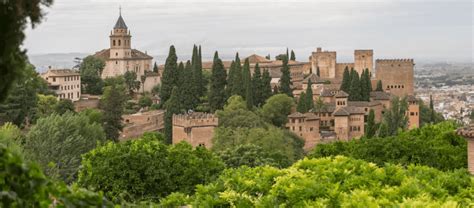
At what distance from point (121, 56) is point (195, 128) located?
115 ft

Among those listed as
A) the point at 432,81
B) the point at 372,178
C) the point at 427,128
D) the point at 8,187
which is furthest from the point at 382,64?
the point at 432,81

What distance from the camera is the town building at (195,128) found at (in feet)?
139

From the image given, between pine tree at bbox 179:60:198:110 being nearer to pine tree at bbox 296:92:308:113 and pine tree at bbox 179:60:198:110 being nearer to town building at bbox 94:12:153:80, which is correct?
pine tree at bbox 296:92:308:113

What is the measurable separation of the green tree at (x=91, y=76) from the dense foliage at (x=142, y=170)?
151ft

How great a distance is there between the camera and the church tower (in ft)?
250

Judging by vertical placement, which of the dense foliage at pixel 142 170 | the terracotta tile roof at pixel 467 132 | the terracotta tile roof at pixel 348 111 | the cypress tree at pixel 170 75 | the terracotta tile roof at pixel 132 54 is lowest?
the terracotta tile roof at pixel 348 111

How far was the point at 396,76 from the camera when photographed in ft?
228

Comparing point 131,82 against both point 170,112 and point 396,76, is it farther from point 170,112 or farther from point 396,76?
point 170,112

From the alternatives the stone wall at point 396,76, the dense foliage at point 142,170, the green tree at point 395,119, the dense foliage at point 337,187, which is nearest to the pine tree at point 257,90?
the green tree at point 395,119

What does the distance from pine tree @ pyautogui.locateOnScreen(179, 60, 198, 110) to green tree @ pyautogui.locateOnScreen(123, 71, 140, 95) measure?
61.3 ft

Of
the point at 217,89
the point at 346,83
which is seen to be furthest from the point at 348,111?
the point at 217,89

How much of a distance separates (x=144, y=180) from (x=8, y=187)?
15363mm

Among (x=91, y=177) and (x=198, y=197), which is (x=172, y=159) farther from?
(x=198, y=197)

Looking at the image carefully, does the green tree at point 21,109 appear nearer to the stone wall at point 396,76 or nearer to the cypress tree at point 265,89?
the cypress tree at point 265,89
